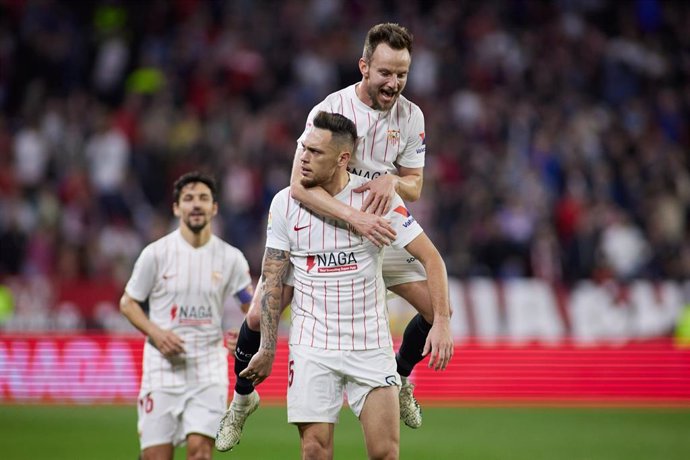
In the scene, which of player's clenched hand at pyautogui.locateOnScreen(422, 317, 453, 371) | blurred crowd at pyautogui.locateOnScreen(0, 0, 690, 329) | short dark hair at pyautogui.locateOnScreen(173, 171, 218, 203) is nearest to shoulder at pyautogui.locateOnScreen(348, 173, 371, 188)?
player's clenched hand at pyautogui.locateOnScreen(422, 317, 453, 371)

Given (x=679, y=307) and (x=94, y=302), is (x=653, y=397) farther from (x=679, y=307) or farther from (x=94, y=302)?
(x=94, y=302)

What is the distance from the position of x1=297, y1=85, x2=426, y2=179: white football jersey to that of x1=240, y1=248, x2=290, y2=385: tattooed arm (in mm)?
847

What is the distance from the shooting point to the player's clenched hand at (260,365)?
22.2ft

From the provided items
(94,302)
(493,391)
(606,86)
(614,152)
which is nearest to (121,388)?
(94,302)

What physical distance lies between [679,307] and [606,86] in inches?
207

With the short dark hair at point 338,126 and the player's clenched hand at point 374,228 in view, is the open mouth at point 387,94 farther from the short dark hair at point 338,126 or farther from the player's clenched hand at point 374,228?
the player's clenched hand at point 374,228

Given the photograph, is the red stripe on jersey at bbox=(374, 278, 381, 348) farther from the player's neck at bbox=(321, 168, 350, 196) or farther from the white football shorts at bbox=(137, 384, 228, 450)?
the white football shorts at bbox=(137, 384, 228, 450)

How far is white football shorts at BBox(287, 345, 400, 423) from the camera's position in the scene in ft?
Result: 21.6

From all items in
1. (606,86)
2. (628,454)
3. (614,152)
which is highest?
(606,86)

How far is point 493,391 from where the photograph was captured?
15.2 metres

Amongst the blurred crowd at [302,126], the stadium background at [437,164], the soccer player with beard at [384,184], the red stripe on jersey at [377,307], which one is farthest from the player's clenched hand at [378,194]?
the blurred crowd at [302,126]

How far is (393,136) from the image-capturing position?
737cm

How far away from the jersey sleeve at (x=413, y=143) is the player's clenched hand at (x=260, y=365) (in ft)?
5.43

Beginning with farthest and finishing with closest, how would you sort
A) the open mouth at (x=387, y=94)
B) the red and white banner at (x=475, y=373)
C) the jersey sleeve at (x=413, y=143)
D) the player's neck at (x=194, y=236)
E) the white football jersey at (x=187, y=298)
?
the red and white banner at (x=475, y=373), the player's neck at (x=194, y=236), the white football jersey at (x=187, y=298), the jersey sleeve at (x=413, y=143), the open mouth at (x=387, y=94)
